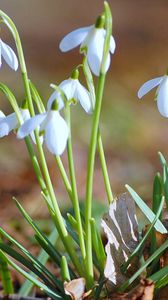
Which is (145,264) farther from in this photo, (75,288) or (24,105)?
(24,105)

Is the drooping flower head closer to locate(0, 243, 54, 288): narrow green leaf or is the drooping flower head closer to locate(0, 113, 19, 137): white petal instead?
locate(0, 113, 19, 137): white petal

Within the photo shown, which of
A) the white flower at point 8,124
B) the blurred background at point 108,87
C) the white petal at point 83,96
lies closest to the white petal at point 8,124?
the white flower at point 8,124

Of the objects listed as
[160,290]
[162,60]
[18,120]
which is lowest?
[162,60]

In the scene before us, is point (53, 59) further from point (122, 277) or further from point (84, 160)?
point (122, 277)

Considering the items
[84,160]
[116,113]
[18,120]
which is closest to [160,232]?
[18,120]

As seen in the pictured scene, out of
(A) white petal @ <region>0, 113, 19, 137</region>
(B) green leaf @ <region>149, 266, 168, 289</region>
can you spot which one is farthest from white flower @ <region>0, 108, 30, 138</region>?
(B) green leaf @ <region>149, 266, 168, 289</region>

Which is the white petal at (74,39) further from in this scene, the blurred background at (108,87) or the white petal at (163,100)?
the blurred background at (108,87)
